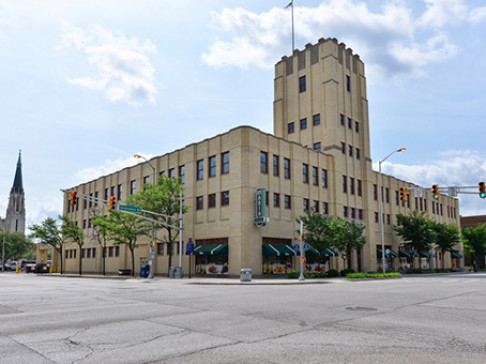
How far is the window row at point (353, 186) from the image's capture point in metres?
50.6

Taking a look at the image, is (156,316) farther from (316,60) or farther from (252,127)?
(316,60)

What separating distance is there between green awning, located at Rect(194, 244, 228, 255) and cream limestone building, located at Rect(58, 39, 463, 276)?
0.10 meters

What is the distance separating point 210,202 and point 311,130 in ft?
55.5

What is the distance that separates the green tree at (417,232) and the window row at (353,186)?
731 centimetres

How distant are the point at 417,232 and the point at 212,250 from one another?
94.9 ft

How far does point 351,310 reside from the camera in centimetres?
1293

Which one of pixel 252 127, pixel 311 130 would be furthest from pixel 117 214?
pixel 311 130

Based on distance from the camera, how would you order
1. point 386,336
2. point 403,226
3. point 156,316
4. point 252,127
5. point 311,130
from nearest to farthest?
point 386,336 → point 156,316 → point 252,127 → point 311,130 → point 403,226

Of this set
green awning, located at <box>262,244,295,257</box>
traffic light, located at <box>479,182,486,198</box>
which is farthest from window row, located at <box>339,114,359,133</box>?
traffic light, located at <box>479,182,486,198</box>

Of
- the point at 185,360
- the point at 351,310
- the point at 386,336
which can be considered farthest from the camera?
the point at 351,310

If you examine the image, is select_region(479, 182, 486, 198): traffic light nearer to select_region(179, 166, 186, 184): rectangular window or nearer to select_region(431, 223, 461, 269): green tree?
select_region(179, 166, 186, 184): rectangular window

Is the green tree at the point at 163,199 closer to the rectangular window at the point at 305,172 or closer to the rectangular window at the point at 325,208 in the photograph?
the rectangular window at the point at 305,172

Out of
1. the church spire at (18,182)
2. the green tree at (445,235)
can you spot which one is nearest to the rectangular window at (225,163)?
the green tree at (445,235)

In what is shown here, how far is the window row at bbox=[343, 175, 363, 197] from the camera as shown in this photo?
50594mm
